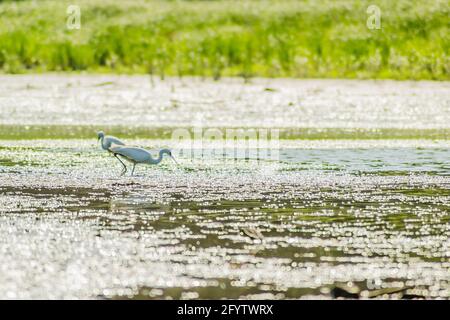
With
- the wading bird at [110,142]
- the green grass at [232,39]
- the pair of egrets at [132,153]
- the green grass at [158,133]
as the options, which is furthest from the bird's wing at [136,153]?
the green grass at [232,39]

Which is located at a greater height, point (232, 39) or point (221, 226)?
point (232, 39)

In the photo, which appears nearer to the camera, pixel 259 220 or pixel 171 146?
pixel 259 220

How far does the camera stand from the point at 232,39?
1321 inches

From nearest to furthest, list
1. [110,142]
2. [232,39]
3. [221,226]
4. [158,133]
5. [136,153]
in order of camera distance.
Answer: [221,226] → [136,153] → [110,142] → [158,133] → [232,39]

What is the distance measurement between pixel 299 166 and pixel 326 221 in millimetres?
4512

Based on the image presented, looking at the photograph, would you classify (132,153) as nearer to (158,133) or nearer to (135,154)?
(135,154)

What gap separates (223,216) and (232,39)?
2231 centimetres

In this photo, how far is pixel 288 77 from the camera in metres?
29.8

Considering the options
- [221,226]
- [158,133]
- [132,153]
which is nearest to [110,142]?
[132,153]

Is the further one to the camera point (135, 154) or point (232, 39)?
point (232, 39)

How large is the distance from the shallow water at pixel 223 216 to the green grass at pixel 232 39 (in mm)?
8447

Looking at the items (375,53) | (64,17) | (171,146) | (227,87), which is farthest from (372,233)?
(64,17)

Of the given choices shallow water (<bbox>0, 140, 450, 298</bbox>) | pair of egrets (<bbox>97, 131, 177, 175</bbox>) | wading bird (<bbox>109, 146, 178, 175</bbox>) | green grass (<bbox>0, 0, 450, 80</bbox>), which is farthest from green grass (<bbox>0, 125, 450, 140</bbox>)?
green grass (<bbox>0, 0, 450, 80</bbox>)
